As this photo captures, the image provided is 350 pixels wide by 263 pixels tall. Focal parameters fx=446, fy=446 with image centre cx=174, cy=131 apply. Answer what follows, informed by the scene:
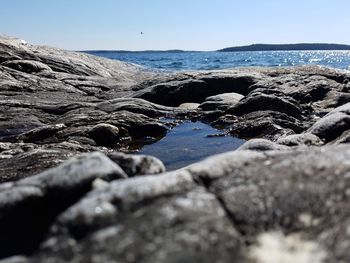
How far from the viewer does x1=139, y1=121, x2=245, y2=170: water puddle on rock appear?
14414 millimetres

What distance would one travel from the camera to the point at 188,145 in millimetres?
16406

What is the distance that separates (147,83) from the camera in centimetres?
3088

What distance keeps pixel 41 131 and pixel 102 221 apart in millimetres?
13608

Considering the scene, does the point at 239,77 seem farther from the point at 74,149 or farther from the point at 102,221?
the point at 102,221

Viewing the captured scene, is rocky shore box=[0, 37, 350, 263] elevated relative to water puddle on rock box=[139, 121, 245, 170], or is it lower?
elevated

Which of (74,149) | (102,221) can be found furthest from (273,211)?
(74,149)

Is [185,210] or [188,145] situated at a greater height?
[185,210]

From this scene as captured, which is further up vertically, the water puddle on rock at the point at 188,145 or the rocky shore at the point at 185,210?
the rocky shore at the point at 185,210

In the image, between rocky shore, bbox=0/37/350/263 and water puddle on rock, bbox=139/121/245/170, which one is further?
water puddle on rock, bbox=139/121/245/170

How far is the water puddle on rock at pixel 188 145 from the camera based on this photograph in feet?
47.3

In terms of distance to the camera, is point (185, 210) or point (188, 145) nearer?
point (185, 210)

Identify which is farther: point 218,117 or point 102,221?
point 218,117

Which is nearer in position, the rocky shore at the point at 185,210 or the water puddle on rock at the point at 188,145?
the rocky shore at the point at 185,210

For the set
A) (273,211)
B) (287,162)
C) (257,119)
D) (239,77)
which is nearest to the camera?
(273,211)
